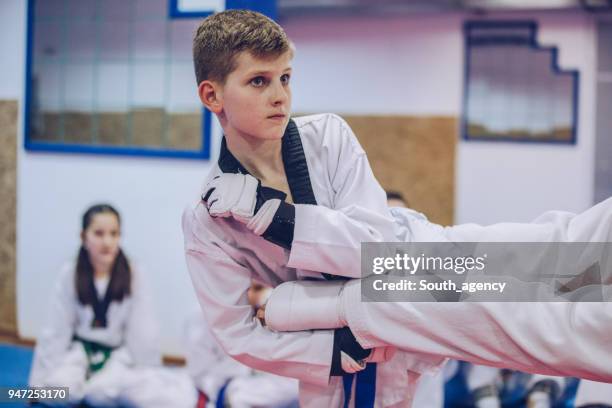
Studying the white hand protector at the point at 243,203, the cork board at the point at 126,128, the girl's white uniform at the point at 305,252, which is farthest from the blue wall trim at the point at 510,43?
the white hand protector at the point at 243,203

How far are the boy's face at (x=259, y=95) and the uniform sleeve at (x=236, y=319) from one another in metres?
0.23

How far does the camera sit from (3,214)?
3207mm

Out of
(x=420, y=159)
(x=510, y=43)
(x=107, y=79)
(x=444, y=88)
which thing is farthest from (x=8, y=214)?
(x=510, y=43)

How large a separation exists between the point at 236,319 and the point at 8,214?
2160 mm

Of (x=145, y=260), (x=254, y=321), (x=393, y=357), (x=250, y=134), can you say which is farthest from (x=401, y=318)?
(x=145, y=260)

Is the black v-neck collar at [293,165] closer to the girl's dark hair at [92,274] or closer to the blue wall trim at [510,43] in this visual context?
the girl's dark hair at [92,274]

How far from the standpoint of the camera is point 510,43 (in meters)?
5.02

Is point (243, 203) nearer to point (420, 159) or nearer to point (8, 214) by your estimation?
point (8, 214)

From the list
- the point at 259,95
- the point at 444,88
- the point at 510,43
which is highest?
the point at 510,43

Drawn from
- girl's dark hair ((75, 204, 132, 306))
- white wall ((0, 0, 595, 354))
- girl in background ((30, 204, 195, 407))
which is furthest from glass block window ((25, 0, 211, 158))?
white wall ((0, 0, 595, 354))

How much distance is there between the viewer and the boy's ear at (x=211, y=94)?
138 centimetres

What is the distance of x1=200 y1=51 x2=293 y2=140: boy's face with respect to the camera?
1.33 m

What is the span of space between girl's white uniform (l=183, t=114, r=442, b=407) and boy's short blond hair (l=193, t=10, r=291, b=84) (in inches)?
6.6

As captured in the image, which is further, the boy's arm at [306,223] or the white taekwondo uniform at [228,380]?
the white taekwondo uniform at [228,380]
